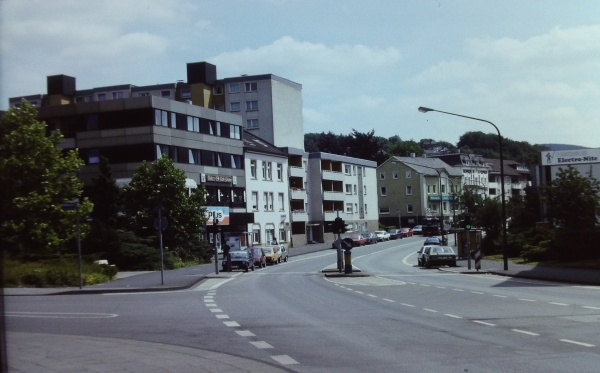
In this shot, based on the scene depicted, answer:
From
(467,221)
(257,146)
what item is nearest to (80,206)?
(467,221)

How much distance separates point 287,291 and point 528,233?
28.3 m

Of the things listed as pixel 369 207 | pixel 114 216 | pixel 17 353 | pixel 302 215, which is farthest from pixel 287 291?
pixel 369 207

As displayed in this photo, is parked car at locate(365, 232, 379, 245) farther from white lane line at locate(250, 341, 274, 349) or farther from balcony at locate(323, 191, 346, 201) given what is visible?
white lane line at locate(250, 341, 274, 349)

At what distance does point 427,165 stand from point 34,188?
10789cm

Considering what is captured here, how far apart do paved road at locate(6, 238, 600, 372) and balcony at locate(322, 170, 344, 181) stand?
73.7 metres

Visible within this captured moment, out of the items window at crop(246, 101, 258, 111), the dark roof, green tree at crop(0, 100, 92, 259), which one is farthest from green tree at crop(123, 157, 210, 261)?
window at crop(246, 101, 258, 111)

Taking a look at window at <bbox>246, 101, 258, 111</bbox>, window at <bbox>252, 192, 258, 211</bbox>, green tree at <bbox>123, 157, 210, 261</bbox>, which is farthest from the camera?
window at <bbox>246, 101, 258, 111</bbox>

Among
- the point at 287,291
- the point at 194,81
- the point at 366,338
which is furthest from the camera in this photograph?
the point at 194,81

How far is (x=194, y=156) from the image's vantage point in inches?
2773

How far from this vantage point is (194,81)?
94.1 m

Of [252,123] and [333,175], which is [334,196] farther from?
[252,123]

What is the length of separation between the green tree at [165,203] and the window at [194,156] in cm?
1336

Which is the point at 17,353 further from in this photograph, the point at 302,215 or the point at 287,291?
the point at 302,215

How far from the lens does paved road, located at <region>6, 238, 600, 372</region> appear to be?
11.2 metres
